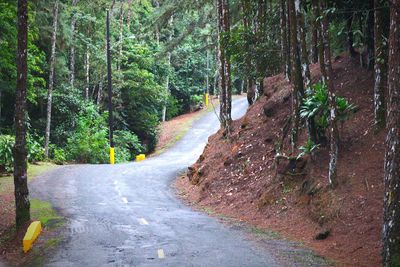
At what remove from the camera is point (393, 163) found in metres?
7.54

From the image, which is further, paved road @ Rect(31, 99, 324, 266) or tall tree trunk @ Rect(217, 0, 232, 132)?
tall tree trunk @ Rect(217, 0, 232, 132)

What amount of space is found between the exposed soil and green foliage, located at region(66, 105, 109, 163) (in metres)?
12.6

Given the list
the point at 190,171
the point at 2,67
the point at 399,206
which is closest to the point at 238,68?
the point at 190,171

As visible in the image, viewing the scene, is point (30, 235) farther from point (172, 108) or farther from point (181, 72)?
point (181, 72)

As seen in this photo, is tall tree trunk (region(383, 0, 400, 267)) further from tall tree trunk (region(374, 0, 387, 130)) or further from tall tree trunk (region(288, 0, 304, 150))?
tall tree trunk (region(288, 0, 304, 150))

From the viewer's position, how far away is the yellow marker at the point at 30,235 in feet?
37.5

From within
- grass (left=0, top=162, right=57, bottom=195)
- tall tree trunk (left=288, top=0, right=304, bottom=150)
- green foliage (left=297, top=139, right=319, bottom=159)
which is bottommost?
grass (left=0, top=162, right=57, bottom=195)

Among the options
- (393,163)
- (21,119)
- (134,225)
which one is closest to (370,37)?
(393,163)

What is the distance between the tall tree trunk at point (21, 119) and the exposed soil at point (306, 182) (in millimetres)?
5968

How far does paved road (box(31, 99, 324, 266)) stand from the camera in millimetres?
9594

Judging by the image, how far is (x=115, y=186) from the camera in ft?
65.2

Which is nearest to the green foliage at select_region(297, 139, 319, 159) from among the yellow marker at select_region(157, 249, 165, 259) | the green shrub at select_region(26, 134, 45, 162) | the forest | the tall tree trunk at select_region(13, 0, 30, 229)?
the forest

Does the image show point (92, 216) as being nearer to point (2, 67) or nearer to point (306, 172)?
point (306, 172)

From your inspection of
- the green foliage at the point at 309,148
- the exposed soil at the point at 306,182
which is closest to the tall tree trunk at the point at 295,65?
the green foliage at the point at 309,148
